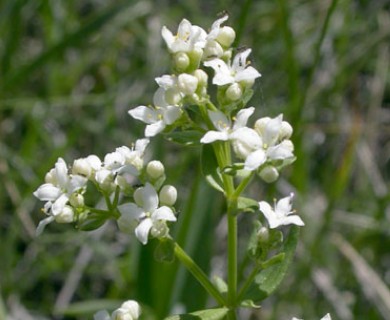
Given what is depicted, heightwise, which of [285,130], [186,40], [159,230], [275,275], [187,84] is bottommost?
[275,275]

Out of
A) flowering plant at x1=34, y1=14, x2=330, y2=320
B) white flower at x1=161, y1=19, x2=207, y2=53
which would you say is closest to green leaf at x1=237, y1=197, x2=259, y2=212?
flowering plant at x1=34, y1=14, x2=330, y2=320

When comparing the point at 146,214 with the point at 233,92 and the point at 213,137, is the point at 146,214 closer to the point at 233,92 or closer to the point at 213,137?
the point at 213,137

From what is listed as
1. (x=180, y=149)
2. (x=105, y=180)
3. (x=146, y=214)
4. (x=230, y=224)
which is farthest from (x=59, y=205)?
(x=180, y=149)

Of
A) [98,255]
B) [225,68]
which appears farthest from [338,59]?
[225,68]

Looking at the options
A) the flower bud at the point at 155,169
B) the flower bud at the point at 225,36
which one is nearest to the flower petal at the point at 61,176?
the flower bud at the point at 155,169

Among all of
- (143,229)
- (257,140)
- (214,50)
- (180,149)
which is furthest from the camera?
(180,149)

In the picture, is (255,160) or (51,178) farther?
(51,178)
